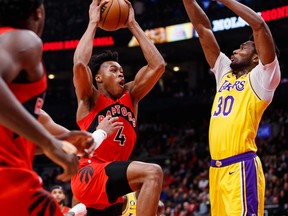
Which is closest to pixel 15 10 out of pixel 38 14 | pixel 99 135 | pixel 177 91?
pixel 38 14

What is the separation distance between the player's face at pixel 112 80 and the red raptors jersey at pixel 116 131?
137 millimetres

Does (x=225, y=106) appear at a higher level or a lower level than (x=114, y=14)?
lower

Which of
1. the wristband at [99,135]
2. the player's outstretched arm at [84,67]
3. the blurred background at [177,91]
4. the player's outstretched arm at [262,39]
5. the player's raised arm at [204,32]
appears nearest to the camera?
the wristband at [99,135]

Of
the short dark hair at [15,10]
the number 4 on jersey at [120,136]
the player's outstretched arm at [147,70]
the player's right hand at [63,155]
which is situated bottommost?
the player's right hand at [63,155]

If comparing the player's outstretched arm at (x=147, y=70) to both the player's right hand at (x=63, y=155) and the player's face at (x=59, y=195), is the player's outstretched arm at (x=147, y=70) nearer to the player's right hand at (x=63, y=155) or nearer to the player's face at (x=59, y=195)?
the player's right hand at (x=63, y=155)

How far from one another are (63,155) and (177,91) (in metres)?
22.2

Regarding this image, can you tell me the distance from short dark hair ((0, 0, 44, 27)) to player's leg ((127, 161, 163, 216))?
2.30 metres

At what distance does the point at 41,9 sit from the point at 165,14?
1924cm

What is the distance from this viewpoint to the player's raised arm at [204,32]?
6281 millimetres

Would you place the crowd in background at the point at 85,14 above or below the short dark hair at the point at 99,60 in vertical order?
above

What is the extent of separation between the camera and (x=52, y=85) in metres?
28.3

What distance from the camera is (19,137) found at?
303 centimetres

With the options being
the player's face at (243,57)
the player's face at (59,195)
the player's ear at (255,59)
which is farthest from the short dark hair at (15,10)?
the player's face at (59,195)

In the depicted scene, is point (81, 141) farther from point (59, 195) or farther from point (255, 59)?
point (59, 195)
